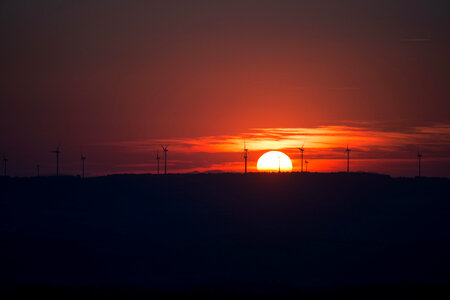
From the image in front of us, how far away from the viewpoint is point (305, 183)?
16362 cm

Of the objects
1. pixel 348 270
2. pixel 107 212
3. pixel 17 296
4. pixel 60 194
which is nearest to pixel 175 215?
pixel 107 212

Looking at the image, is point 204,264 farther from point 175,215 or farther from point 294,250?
point 175,215

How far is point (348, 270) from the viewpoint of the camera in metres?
114

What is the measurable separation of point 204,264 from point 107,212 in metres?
42.7

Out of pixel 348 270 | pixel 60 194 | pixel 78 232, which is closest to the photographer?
pixel 348 270

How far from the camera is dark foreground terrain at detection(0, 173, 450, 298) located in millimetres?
105562

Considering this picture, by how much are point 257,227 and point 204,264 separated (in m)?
27.0

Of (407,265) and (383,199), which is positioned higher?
(383,199)

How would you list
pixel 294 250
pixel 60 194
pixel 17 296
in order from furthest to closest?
pixel 60 194 → pixel 294 250 → pixel 17 296

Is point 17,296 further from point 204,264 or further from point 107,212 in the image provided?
point 107,212

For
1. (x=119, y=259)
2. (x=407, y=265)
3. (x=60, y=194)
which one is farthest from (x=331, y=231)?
(x=60, y=194)

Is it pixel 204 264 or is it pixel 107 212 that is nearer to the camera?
pixel 204 264

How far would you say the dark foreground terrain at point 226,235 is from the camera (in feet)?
346

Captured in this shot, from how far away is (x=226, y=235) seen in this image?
438ft
